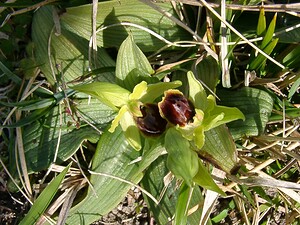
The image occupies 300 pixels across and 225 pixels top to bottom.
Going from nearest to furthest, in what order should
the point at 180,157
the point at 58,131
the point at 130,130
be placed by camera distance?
the point at 180,157
the point at 130,130
the point at 58,131

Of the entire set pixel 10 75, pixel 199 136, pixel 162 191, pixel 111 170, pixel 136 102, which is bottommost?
pixel 162 191

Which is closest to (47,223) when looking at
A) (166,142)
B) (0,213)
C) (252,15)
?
(0,213)

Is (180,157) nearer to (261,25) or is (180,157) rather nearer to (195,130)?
(195,130)

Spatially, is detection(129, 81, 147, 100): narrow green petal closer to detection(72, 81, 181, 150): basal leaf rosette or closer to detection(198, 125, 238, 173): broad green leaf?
detection(72, 81, 181, 150): basal leaf rosette

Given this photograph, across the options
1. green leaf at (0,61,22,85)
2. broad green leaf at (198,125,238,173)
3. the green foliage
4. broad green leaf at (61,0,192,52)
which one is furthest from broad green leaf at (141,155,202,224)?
green leaf at (0,61,22,85)

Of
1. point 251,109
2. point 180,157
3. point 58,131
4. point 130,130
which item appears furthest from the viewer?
point 58,131

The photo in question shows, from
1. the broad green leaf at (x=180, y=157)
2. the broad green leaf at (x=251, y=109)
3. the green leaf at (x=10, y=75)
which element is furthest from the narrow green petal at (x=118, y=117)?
the green leaf at (x=10, y=75)

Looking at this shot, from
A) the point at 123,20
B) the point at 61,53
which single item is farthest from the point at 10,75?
the point at 123,20
